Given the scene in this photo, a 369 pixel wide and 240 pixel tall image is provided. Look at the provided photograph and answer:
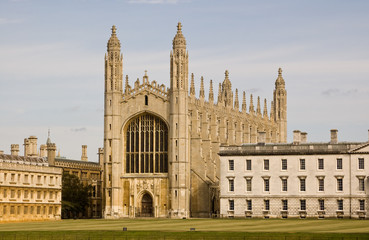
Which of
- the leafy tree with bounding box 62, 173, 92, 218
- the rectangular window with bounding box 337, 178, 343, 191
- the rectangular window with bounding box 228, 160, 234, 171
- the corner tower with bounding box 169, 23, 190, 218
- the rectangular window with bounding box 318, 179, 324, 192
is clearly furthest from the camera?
the leafy tree with bounding box 62, 173, 92, 218

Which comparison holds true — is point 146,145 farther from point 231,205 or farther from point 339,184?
point 339,184

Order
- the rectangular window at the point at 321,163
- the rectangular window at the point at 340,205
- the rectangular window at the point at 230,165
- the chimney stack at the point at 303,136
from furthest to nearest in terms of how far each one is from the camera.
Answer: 1. the chimney stack at the point at 303,136
2. the rectangular window at the point at 230,165
3. the rectangular window at the point at 321,163
4. the rectangular window at the point at 340,205

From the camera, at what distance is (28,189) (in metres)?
88.5

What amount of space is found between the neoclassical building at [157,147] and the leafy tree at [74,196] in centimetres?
631

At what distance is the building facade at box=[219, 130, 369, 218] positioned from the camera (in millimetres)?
86750

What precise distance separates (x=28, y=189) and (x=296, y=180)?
2712cm

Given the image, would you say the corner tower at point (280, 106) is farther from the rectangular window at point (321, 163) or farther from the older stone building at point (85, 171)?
the rectangular window at point (321, 163)

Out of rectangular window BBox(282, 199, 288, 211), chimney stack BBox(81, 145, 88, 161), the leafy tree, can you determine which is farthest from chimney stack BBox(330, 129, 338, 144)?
chimney stack BBox(81, 145, 88, 161)

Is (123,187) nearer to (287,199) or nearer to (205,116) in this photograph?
(205,116)

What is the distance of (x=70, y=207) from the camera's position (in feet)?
333

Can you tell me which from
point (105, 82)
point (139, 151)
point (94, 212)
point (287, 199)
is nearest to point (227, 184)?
point (287, 199)

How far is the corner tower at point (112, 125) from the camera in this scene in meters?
99.1

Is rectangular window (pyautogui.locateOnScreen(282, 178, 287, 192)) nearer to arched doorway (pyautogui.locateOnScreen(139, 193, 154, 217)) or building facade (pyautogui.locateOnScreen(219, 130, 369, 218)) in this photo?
building facade (pyautogui.locateOnScreen(219, 130, 369, 218))

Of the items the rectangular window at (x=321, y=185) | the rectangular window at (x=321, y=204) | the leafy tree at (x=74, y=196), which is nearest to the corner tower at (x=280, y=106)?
the leafy tree at (x=74, y=196)
